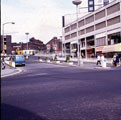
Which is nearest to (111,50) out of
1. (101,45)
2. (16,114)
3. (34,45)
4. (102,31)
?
(101,45)

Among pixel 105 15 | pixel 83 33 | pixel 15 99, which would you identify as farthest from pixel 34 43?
pixel 15 99

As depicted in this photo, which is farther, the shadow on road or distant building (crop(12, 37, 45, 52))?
distant building (crop(12, 37, 45, 52))

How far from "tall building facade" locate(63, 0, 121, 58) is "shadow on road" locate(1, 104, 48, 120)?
39.3 m

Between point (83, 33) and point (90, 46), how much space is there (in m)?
7.81

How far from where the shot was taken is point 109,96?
7.82 m

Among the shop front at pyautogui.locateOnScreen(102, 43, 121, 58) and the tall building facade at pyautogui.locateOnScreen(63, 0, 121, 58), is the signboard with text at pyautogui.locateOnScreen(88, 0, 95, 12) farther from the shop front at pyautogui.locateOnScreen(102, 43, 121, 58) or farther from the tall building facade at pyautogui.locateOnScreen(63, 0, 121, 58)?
the shop front at pyautogui.locateOnScreen(102, 43, 121, 58)

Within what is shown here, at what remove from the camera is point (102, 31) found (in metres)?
61.9

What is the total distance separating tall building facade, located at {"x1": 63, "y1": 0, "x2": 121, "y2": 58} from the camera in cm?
5516

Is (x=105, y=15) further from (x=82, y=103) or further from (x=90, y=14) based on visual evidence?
(x=82, y=103)

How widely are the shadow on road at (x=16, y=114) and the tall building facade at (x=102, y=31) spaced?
39304mm

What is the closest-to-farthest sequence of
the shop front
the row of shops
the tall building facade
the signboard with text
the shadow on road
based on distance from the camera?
1. the shadow on road
2. the signboard with text
3. the shop front
4. the row of shops
5. the tall building facade

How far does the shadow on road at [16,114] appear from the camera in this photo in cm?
531

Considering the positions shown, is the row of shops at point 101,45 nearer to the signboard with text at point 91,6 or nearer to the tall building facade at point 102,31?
the tall building facade at point 102,31

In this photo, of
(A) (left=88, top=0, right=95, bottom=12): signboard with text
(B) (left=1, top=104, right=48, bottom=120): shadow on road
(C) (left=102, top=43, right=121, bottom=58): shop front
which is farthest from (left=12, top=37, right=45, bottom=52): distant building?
(B) (left=1, top=104, right=48, bottom=120): shadow on road
